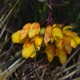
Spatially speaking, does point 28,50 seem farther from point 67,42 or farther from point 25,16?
point 25,16

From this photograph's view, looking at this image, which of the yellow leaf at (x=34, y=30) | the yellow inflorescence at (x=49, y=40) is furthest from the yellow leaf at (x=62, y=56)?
the yellow leaf at (x=34, y=30)

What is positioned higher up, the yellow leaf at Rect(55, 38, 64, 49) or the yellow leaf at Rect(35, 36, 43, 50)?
the yellow leaf at Rect(35, 36, 43, 50)

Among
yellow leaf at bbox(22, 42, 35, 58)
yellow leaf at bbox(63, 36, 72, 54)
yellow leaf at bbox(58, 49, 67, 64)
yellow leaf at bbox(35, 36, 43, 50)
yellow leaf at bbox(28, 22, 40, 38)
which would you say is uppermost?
yellow leaf at bbox(28, 22, 40, 38)

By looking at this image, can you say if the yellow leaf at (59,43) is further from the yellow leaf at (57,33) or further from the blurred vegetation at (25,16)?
the blurred vegetation at (25,16)

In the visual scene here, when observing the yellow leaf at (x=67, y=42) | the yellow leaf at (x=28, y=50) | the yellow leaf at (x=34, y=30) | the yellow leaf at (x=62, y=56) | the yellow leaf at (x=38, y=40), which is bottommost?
the yellow leaf at (x=62, y=56)

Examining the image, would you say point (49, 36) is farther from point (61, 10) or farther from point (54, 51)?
point (61, 10)

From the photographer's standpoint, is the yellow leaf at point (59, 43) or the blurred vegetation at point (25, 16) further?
the blurred vegetation at point (25, 16)

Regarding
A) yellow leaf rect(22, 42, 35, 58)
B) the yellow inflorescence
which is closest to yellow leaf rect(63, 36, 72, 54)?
the yellow inflorescence

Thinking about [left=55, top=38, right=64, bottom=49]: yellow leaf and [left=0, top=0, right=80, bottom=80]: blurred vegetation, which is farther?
[left=0, top=0, right=80, bottom=80]: blurred vegetation

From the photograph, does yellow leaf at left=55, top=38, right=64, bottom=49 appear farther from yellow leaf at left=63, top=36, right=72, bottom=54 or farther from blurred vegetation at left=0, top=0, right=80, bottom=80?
blurred vegetation at left=0, top=0, right=80, bottom=80
